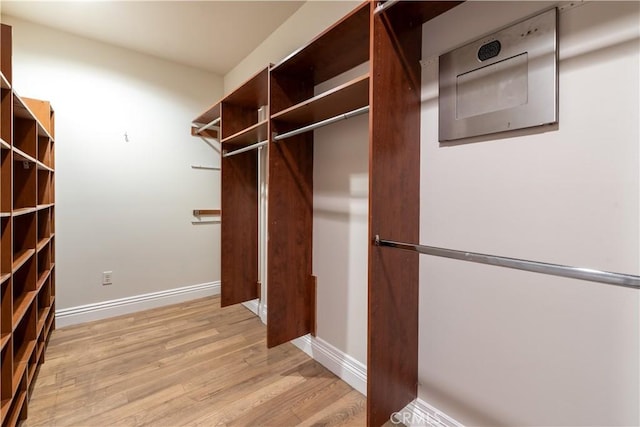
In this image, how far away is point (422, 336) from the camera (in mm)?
1435

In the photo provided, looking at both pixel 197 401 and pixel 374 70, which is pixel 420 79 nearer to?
pixel 374 70

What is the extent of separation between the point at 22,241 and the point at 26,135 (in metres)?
0.69

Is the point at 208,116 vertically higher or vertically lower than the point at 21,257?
higher

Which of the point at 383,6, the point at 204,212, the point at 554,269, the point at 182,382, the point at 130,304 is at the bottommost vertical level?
the point at 182,382

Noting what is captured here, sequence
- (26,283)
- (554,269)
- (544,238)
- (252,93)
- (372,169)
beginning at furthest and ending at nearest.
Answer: (252,93) < (26,283) < (372,169) < (544,238) < (554,269)

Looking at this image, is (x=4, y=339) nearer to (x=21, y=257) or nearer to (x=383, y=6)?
(x=21, y=257)

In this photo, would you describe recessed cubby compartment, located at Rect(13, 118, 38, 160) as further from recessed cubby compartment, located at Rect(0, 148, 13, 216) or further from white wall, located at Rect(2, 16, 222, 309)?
white wall, located at Rect(2, 16, 222, 309)

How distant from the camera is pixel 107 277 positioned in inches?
110

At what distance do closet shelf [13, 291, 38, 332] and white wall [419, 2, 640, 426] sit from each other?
2026 millimetres

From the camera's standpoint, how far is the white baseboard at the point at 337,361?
175cm

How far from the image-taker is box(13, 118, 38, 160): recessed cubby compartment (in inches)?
69.2

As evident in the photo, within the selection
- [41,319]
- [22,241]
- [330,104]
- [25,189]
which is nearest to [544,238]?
[330,104]

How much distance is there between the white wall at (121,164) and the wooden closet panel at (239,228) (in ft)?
2.71

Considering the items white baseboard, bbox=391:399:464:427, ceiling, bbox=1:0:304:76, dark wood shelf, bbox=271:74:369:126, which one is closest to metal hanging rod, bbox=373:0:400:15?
dark wood shelf, bbox=271:74:369:126
